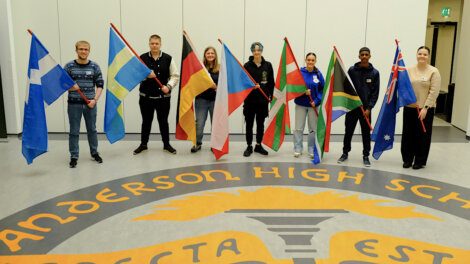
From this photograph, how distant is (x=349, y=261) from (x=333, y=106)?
9.16 feet

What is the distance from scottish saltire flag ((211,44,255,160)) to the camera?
5.57 m

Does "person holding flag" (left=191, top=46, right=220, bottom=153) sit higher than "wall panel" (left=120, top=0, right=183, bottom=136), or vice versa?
"wall panel" (left=120, top=0, right=183, bottom=136)

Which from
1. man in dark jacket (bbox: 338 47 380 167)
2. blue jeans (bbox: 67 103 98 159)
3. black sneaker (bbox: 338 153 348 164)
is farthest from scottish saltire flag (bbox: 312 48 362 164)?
blue jeans (bbox: 67 103 98 159)

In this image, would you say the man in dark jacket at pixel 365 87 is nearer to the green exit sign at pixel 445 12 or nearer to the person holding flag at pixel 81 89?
the person holding flag at pixel 81 89

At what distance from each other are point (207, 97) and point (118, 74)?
1209 millimetres

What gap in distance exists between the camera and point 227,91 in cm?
559

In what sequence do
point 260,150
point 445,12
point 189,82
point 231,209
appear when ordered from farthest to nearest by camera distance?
1. point 445,12
2. point 260,150
3. point 189,82
4. point 231,209

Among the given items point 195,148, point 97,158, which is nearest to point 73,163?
point 97,158

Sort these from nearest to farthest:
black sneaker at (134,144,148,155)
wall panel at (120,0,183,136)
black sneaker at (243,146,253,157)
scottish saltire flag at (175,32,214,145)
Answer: scottish saltire flag at (175,32,214,145)
black sneaker at (243,146,253,157)
black sneaker at (134,144,148,155)
wall panel at (120,0,183,136)

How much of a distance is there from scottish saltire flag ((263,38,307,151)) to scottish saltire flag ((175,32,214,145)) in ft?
2.93

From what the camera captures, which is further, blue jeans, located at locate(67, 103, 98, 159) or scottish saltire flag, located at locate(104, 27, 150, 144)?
scottish saltire flag, located at locate(104, 27, 150, 144)

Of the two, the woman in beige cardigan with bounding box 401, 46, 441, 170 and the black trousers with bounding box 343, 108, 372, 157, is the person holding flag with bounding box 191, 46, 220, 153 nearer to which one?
the black trousers with bounding box 343, 108, 372, 157

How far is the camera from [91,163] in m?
5.51

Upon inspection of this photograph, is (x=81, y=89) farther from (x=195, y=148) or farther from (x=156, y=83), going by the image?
(x=195, y=148)
